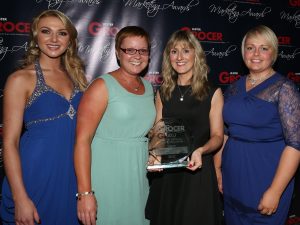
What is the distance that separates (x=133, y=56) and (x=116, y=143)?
0.61 metres

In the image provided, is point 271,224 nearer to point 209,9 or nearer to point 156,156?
point 156,156

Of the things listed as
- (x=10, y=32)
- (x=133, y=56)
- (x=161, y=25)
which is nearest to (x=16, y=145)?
(x=133, y=56)

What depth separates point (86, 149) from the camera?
1.90m

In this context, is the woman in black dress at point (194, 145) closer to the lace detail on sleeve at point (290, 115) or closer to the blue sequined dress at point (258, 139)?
the blue sequined dress at point (258, 139)

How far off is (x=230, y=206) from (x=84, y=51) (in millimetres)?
2074

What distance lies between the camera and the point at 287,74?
3.99 metres

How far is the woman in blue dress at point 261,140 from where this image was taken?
210 centimetres

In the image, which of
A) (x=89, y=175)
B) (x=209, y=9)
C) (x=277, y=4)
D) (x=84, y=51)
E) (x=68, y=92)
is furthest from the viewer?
(x=277, y=4)

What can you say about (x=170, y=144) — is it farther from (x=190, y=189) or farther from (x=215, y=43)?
(x=215, y=43)

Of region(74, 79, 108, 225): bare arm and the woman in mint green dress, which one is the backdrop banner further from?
region(74, 79, 108, 225): bare arm

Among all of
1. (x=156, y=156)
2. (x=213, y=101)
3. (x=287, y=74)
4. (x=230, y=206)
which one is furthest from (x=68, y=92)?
(x=287, y=74)

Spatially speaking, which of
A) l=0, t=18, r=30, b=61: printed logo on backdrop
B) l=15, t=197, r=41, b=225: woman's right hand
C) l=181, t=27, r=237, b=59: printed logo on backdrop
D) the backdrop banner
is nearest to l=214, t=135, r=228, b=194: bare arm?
the backdrop banner

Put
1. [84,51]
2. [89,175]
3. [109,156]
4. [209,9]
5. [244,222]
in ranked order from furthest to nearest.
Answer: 1. [209,9]
2. [84,51]
3. [244,222]
4. [109,156]
5. [89,175]

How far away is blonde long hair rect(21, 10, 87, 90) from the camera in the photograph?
2.17 metres
